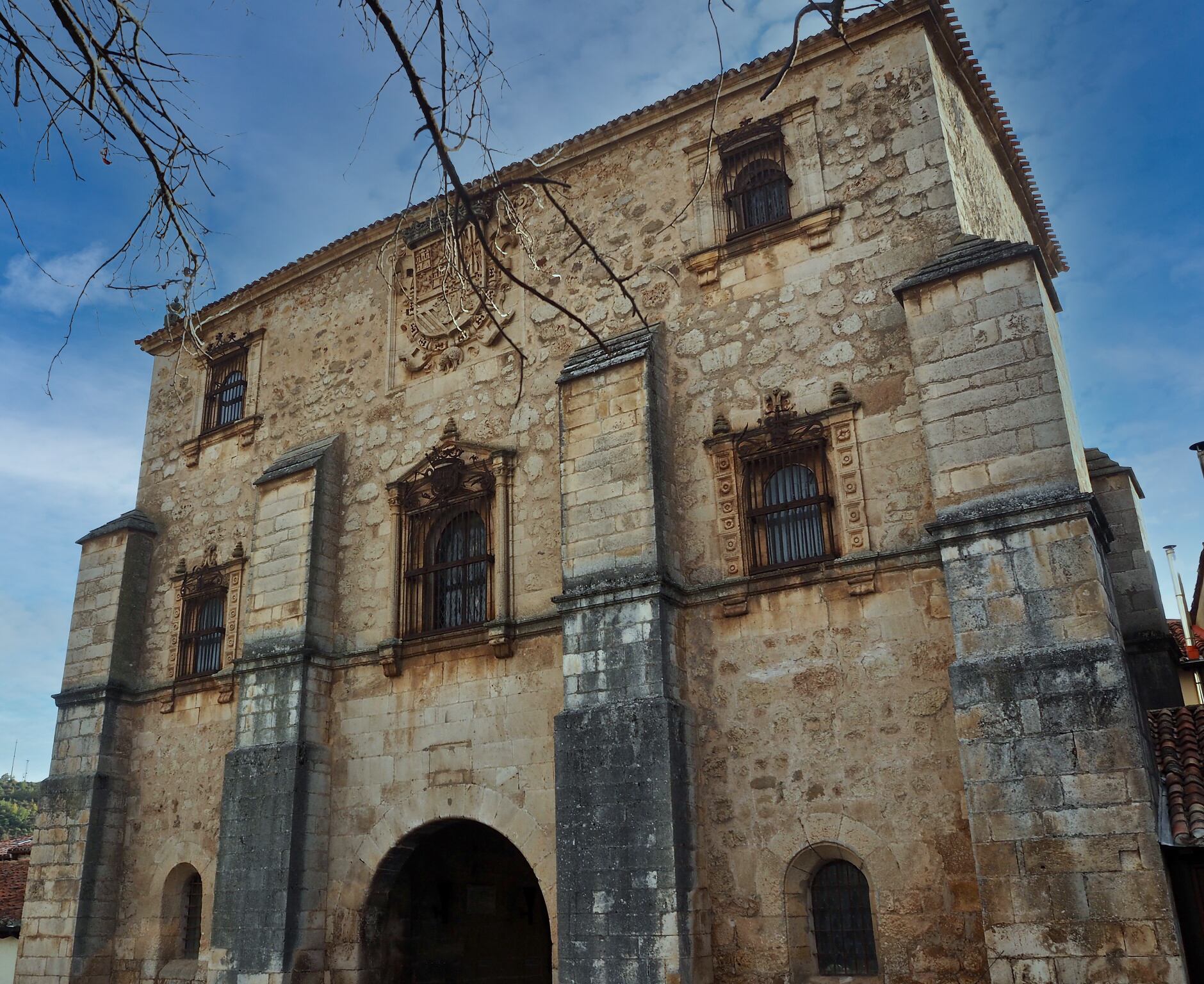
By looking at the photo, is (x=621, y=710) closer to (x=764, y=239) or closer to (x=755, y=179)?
(x=764, y=239)

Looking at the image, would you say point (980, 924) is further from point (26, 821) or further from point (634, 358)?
point (26, 821)

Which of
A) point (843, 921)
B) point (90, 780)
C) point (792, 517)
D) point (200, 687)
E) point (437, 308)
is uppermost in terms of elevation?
point (437, 308)

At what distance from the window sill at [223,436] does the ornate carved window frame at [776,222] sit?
699 cm

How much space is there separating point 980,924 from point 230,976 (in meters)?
7.78

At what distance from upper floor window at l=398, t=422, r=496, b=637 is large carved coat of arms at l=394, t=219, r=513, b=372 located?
1254 mm

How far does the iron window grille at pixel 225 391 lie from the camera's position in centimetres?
1554

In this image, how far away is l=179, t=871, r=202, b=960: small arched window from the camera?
Result: 13.1 m

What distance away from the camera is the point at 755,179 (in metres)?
11.6


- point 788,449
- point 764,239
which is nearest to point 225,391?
point 764,239

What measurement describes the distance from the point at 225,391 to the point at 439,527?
5.33m

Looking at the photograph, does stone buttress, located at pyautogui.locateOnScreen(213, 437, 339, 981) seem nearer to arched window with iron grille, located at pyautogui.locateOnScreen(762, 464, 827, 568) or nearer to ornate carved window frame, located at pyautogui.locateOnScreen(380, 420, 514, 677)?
ornate carved window frame, located at pyautogui.locateOnScreen(380, 420, 514, 677)

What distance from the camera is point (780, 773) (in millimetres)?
9422

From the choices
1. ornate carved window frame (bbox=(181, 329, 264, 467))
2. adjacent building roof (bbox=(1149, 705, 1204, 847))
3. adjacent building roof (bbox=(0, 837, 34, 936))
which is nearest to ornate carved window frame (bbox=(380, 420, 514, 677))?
ornate carved window frame (bbox=(181, 329, 264, 467))

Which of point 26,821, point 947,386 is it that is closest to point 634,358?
point 947,386
